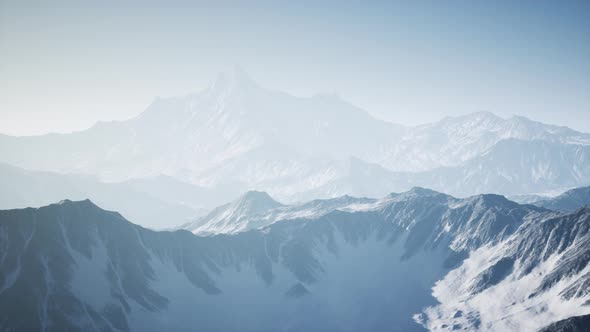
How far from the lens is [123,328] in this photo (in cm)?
17512

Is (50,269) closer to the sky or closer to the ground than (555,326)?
closer to the sky

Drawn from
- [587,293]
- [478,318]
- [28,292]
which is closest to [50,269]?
[28,292]

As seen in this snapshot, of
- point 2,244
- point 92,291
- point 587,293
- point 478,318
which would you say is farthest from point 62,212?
point 587,293

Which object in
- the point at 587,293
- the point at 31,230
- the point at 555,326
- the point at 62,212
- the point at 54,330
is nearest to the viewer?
the point at 555,326

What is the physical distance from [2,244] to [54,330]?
46730 mm

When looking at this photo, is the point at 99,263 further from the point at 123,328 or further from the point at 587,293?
the point at 587,293

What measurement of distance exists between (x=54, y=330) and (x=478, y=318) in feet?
585

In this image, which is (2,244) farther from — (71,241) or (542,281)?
(542,281)

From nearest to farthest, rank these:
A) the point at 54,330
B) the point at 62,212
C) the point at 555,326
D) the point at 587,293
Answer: the point at 555,326 → the point at 54,330 → the point at 587,293 → the point at 62,212

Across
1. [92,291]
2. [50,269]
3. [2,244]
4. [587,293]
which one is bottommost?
[587,293]

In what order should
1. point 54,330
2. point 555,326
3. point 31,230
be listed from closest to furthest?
point 555,326 → point 54,330 → point 31,230

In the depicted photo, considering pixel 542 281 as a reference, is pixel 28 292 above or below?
above

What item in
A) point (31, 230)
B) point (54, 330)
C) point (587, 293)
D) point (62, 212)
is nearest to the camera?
point (54, 330)

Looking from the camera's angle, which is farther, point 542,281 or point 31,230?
point 542,281
